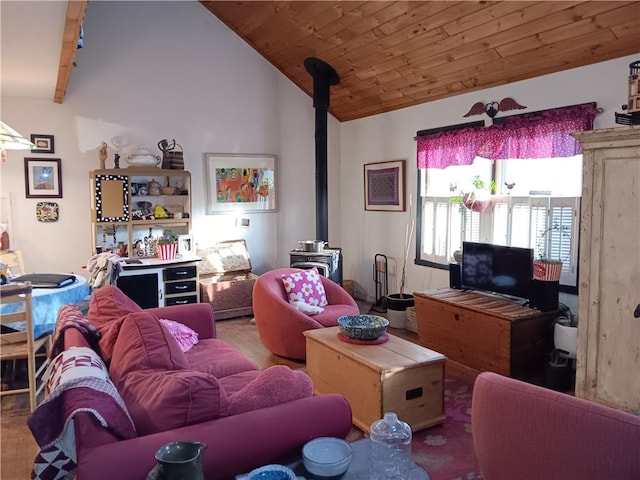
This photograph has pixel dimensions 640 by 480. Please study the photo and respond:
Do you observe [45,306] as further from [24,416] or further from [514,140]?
[514,140]

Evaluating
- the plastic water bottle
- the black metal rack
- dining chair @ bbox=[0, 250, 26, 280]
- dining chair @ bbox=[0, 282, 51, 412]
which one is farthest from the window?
dining chair @ bbox=[0, 250, 26, 280]

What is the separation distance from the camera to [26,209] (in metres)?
5.06

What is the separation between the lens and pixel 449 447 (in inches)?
111

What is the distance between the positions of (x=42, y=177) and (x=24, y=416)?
9.07ft

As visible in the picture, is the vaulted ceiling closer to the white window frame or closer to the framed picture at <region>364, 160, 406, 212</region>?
the framed picture at <region>364, 160, 406, 212</region>

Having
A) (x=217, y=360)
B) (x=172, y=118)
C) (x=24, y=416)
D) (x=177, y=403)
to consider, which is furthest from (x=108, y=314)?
(x=172, y=118)

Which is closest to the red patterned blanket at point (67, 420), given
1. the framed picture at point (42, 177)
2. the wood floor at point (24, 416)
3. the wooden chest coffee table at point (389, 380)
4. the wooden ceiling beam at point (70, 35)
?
the wood floor at point (24, 416)

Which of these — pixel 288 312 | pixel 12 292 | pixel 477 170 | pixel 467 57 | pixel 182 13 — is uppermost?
pixel 182 13

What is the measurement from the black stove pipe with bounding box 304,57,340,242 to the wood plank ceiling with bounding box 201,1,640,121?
13cm

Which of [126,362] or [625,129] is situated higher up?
[625,129]

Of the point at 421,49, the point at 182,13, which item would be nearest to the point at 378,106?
the point at 421,49

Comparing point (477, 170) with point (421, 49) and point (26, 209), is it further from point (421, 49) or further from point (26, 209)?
point (26, 209)

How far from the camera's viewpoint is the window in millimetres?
3881

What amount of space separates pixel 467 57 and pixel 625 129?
1869 millimetres
